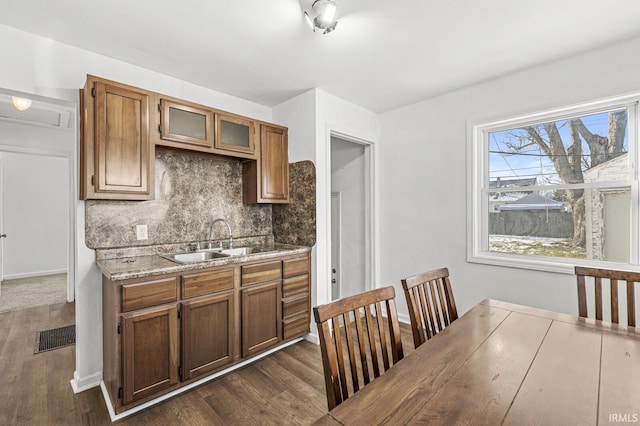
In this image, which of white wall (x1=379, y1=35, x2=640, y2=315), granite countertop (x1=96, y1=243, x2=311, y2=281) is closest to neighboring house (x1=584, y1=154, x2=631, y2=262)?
white wall (x1=379, y1=35, x2=640, y2=315)

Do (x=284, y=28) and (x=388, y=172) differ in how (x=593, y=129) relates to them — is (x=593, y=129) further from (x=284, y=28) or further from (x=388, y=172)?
(x=284, y=28)

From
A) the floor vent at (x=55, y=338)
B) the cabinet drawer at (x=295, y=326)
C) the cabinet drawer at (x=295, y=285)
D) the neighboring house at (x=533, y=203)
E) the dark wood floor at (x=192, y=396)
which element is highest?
the neighboring house at (x=533, y=203)

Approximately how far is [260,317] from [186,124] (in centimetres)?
177

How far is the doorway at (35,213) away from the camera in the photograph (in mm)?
4059

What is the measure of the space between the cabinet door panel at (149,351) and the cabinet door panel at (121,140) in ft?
3.09

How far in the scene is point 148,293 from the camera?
6.32 feet

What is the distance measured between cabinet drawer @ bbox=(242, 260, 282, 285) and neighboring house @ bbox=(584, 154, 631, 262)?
8.65 feet

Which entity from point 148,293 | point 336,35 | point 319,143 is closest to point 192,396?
point 148,293

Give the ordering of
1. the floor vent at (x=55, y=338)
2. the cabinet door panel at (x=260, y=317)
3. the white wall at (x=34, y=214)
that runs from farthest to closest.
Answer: the white wall at (x=34, y=214) → the floor vent at (x=55, y=338) → the cabinet door panel at (x=260, y=317)

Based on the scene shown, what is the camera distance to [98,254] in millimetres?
2271

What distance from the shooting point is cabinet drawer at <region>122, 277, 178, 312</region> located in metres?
1.84

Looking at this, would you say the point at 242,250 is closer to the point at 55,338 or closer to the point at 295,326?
the point at 295,326

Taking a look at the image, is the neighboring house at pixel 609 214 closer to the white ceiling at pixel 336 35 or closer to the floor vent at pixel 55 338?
the white ceiling at pixel 336 35

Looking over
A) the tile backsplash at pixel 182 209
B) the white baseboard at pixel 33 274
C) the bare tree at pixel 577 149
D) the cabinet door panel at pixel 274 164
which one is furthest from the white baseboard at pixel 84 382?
the white baseboard at pixel 33 274
